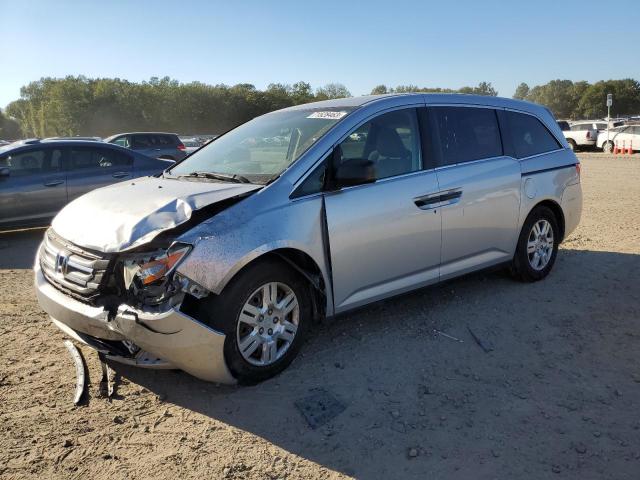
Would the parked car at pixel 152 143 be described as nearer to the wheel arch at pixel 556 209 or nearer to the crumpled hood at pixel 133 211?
the wheel arch at pixel 556 209

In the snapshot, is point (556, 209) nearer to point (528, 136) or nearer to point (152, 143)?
point (528, 136)

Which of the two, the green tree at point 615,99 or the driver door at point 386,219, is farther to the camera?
the green tree at point 615,99

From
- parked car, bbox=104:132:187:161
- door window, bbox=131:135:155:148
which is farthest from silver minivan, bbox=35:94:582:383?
door window, bbox=131:135:155:148

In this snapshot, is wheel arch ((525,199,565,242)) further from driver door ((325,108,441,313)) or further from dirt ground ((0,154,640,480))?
driver door ((325,108,441,313))

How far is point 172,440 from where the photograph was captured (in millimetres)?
2885

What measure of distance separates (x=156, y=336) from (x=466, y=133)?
318cm

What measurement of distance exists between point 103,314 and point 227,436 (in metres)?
1.01

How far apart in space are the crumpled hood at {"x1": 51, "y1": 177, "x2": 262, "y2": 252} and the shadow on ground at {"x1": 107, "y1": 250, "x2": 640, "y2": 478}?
1023 millimetres

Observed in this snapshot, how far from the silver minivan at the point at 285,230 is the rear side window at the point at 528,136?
0.03 meters

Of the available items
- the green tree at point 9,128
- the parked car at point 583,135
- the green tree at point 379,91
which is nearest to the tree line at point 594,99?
the green tree at point 379,91

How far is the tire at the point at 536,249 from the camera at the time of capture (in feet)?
17.1

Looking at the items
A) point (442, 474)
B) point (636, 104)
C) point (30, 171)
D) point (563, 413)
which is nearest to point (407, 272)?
point (563, 413)

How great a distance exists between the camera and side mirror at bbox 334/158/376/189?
363 cm

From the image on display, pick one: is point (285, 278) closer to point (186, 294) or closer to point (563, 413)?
point (186, 294)
